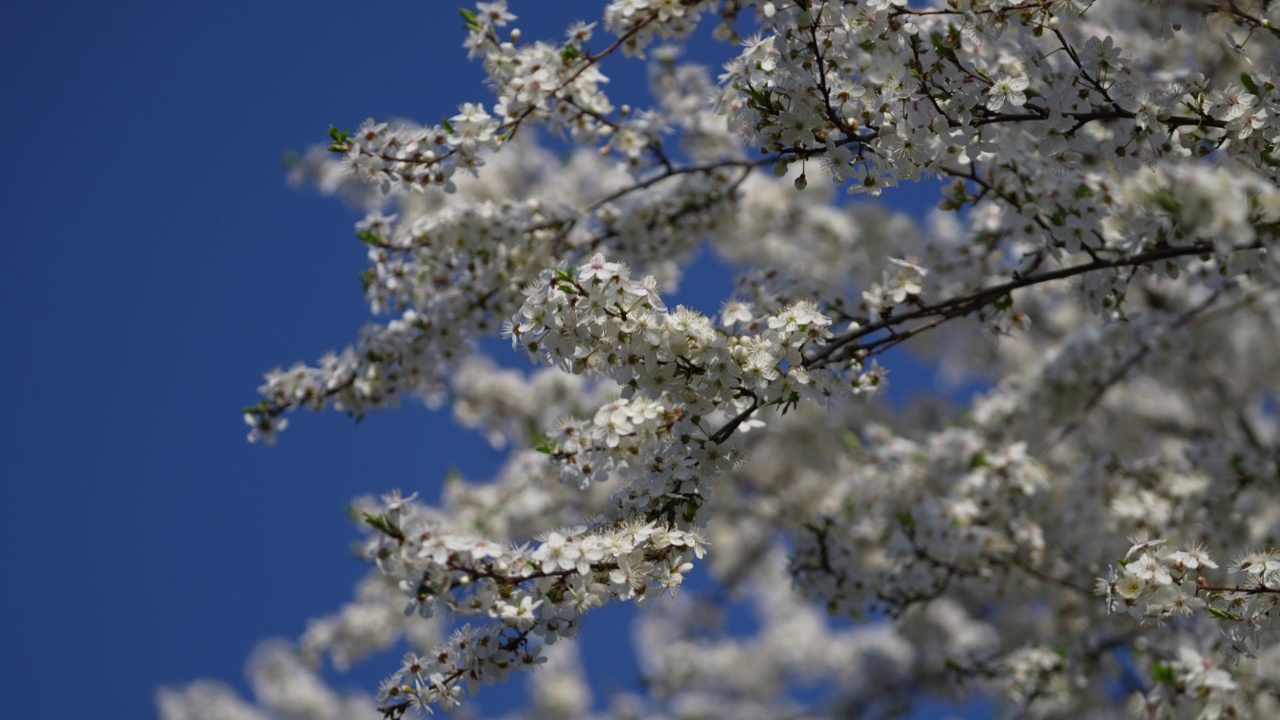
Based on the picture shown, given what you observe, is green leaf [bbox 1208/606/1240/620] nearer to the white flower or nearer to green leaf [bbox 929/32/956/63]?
the white flower

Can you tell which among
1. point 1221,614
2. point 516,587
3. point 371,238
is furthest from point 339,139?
point 1221,614

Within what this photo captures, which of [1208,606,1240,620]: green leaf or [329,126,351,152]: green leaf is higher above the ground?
[329,126,351,152]: green leaf

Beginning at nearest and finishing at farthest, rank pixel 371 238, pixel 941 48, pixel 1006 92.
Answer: pixel 941 48, pixel 1006 92, pixel 371 238

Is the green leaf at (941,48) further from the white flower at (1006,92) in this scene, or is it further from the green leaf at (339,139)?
the green leaf at (339,139)

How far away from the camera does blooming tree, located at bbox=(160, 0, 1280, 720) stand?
4.64m

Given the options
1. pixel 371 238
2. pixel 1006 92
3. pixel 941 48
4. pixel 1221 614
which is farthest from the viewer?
pixel 371 238

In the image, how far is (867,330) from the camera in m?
5.15

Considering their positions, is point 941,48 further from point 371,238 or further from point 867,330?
point 371,238

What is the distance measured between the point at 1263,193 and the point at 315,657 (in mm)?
9978

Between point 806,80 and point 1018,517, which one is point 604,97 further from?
point 1018,517

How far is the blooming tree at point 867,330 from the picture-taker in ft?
15.2

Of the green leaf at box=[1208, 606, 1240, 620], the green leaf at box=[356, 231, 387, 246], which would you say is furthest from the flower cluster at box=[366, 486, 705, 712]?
the green leaf at box=[356, 231, 387, 246]

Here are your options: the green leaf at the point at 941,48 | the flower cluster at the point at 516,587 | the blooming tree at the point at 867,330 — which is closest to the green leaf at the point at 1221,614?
the blooming tree at the point at 867,330

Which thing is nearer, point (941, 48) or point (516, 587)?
point (516, 587)
